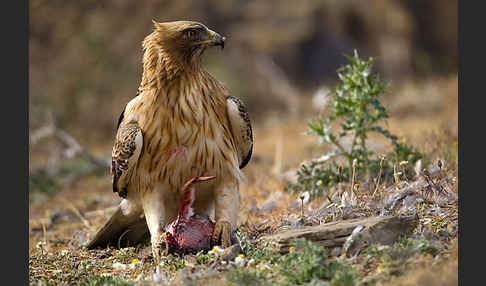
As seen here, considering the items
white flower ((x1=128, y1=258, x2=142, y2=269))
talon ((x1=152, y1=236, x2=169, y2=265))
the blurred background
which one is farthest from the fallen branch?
the blurred background

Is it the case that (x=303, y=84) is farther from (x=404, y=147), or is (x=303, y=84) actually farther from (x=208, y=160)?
(x=208, y=160)

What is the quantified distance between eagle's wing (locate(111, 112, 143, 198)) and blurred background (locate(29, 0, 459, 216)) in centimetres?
628

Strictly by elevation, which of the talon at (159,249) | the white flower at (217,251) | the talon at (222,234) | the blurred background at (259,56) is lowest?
the talon at (159,249)

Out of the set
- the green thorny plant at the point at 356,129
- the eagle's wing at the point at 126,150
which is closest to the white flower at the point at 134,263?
the eagle's wing at the point at 126,150

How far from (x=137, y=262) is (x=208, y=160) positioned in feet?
3.23

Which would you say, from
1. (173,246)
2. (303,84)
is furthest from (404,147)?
(303,84)

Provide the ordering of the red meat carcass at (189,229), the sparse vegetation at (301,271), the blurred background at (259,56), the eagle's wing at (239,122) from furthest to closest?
the blurred background at (259,56) < the eagle's wing at (239,122) < the red meat carcass at (189,229) < the sparse vegetation at (301,271)

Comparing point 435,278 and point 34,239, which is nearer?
point 435,278

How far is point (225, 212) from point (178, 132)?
0.77 m

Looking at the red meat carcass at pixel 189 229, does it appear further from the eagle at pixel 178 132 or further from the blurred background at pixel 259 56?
the blurred background at pixel 259 56

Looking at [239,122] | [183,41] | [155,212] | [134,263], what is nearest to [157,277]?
[134,263]

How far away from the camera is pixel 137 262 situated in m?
4.55

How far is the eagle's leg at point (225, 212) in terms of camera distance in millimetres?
4609

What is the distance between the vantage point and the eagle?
4656mm
